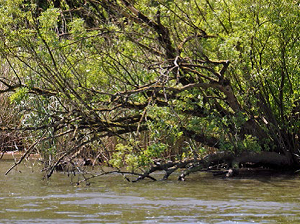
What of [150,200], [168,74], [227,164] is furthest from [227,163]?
[150,200]

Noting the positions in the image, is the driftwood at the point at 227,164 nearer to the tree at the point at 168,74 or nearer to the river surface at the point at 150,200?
the tree at the point at 168,74

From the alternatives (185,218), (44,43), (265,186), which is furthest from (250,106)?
(185,218)

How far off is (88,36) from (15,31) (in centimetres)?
124

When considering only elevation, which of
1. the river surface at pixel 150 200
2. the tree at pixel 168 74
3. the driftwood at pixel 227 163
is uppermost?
the tree at pixel 168 74

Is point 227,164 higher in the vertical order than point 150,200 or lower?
higher

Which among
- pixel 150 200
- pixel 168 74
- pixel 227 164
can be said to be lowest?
pixel 150 200

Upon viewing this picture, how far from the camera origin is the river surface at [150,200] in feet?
24.8

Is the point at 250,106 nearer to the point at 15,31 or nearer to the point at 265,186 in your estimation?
the point at 265,186

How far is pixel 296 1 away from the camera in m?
11.8

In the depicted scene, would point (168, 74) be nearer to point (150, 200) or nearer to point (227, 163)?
point (227, 163)

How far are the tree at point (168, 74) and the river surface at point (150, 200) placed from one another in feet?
1.80

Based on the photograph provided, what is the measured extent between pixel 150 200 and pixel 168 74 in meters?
2.79

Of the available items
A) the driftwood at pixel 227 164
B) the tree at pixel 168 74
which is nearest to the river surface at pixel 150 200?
the driftwood at pixel 227 164

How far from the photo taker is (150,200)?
921cm
